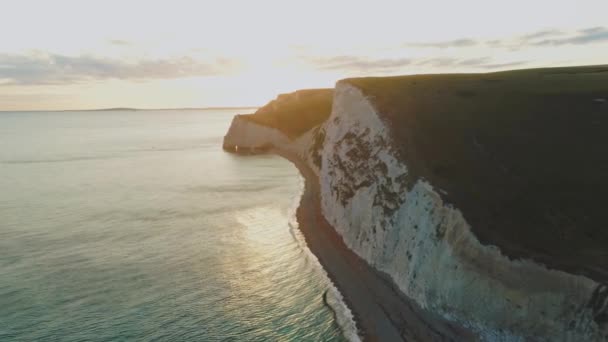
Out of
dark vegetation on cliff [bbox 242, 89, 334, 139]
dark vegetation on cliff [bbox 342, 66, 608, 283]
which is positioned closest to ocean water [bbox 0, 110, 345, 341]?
dark vegetation on cliff [bbox 342, 66, 608, 283]

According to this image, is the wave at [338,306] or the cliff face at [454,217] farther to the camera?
the wave at [338,306]

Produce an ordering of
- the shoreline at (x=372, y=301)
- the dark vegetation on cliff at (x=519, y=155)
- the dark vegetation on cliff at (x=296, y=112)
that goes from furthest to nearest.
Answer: the dark vegetation on cliff at (x=296, y=112)
the shoreline at (x=372, y=301)
the dark vegetation on cliff at (x=519, y=155)

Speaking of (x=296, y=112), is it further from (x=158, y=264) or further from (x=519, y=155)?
(x=519, y=155)

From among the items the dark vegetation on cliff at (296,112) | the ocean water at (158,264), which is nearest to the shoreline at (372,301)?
the ocean water at (158,264)

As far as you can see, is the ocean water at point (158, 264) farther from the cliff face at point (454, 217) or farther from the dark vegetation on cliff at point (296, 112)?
the dark vegetation on cliff at point (296, 112)

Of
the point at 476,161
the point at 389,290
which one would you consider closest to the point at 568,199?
the point at 476,161

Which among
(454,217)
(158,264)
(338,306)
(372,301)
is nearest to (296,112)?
(158,264)
